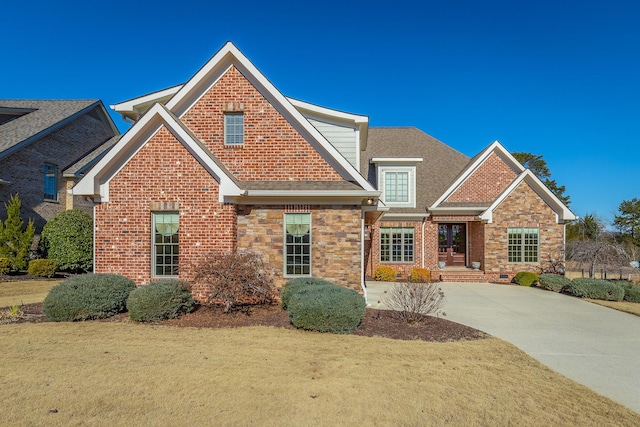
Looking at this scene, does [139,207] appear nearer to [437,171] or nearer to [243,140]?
[243,140]

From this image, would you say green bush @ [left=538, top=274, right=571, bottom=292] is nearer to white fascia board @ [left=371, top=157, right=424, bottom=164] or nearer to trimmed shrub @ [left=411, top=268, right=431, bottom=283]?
trimmed shrub @ [left=411, top=268, right=431, bottom=283]

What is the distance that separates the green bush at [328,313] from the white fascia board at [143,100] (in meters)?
9.59

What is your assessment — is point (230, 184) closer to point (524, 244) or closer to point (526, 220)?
point (526, 220)

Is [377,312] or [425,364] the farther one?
[377,312]

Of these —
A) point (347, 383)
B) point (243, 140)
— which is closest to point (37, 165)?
point (243, 140)

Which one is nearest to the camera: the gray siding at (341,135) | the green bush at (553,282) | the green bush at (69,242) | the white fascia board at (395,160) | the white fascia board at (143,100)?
the white fascia board at (143,100)

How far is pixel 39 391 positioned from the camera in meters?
4.79

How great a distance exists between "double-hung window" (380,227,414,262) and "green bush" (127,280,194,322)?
12248 mm

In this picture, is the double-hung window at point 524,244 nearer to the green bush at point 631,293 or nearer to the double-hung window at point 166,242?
the green bush at point 631,293

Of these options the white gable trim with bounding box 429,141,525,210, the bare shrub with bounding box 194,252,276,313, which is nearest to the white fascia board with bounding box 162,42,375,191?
the bare shrub with bounding box 194,252,276,313

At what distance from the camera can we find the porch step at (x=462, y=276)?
17969 millimetres

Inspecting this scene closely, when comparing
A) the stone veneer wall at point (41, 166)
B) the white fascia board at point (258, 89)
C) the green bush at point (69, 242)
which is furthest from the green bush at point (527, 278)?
the stone veneer wall at point (41, 166)

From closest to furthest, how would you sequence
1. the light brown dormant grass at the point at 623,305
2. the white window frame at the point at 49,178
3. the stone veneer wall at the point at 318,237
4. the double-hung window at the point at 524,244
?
the stone veneer wall at the point at 318,237, the light brown dormant grass at the point at 623,305, the double-hung window at the point at 524,244, the white window frame at the point at 49,178

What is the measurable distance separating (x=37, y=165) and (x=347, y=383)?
22.3 meters
